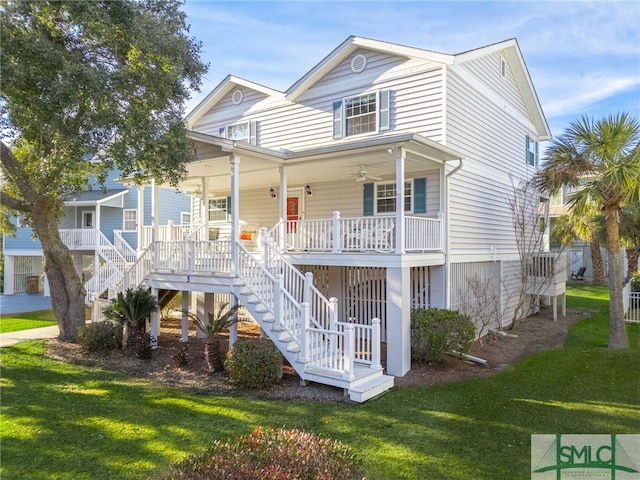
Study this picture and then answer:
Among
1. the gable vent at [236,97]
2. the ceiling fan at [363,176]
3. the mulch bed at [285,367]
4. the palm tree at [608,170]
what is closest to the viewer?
the mulch bed at [285,367]

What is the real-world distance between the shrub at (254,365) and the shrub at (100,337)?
3.96 metres

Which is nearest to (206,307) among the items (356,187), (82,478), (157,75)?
(356,187)

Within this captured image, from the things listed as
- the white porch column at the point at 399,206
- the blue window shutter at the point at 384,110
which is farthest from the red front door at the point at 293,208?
the white porch column at the point at 399,206

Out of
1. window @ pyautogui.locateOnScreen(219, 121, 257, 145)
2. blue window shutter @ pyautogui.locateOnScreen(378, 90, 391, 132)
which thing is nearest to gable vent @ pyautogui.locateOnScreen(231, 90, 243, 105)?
window @ pyautogui.locateOnScreen(219, 121, 257, 145)

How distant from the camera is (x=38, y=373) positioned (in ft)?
28.4

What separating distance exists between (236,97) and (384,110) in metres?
6.37

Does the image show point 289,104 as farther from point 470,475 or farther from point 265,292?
point 470,475

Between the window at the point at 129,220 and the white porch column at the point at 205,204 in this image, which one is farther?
the window at the point at 129,220

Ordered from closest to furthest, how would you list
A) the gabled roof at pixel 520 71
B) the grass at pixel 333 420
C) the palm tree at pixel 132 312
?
the grass at pixel 333 420 → the palm tree at pixel 132 312 → the gabled roof at pixel 520 71

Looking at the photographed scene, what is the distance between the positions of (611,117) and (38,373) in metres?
13.9

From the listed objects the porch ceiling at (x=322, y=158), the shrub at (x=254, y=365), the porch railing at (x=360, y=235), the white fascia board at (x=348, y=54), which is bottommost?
the shrub at (x=254, y=365)

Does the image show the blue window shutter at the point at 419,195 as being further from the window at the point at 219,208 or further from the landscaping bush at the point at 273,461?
the landscaping bush at the point at 273,461
